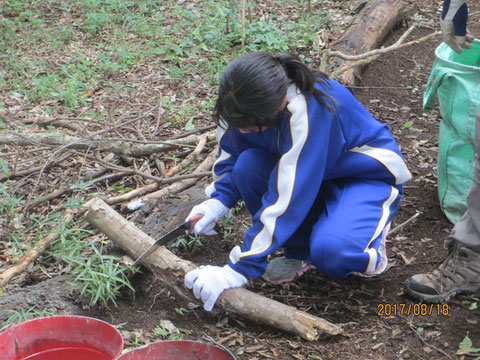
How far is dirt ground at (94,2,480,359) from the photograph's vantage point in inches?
92.6

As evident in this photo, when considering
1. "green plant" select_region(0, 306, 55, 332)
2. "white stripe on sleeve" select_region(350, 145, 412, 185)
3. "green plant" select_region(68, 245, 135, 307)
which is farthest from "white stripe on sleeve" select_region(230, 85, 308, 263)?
"green plant" select_region(0, 306, 55, 332)

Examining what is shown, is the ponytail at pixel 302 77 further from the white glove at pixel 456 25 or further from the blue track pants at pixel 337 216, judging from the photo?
the white glove at pixel 456 25

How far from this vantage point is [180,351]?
2.01 m

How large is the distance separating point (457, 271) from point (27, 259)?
2.13 metres

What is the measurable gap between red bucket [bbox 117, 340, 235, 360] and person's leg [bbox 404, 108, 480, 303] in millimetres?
1076

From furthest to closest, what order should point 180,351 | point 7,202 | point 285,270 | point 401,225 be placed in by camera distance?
point 7,202
point 401,225
point 285,270
point 180,351

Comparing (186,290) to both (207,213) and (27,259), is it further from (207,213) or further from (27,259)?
(27,259)

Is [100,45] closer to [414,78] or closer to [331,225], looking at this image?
[414,78]

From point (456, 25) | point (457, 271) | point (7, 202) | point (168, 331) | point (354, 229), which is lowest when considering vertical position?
point (7, 202)

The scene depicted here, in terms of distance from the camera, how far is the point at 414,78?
16.1 ft

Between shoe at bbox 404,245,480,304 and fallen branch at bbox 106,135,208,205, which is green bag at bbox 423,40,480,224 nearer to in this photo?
shoe at bbox 404,245,480,304

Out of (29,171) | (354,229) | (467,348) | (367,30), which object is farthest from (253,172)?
(367,30)
